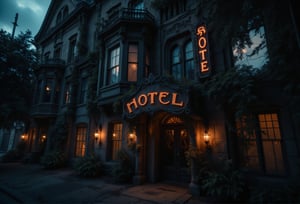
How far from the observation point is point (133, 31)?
956 cm

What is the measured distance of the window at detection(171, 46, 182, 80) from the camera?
29.1ft

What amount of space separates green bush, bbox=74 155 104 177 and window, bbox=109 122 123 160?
2.82ft

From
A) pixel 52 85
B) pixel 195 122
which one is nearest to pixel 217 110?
pixel 195 122

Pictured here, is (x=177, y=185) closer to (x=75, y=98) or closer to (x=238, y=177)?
(x=238, y=177)

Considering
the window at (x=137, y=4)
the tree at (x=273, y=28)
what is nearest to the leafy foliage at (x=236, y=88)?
the tree at (x=273, y=28)

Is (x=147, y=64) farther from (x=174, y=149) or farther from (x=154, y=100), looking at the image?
(x=174, y=149)

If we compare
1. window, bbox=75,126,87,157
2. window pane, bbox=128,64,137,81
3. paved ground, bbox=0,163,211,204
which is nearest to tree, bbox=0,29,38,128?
window, bbox=75,126,87,157

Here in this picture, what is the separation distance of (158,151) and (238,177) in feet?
12.4

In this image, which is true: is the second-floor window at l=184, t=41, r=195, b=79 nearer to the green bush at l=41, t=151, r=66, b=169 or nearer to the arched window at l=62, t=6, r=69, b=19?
the green bush at l=41, t=151, r=66, b=169

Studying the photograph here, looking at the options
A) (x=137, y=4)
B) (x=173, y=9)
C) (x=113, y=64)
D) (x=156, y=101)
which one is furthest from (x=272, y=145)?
(x=137, y=4)

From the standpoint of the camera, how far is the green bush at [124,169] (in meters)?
7.68

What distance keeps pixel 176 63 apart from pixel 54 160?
10.4m

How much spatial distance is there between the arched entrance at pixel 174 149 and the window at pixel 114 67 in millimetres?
4110

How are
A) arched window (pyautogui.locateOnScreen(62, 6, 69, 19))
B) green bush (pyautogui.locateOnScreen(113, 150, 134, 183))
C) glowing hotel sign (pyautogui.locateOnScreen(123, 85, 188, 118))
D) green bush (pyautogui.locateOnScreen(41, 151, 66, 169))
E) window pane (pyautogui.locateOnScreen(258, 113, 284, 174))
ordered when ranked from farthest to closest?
arched window (pyautogui.locateOnScreen(62, 6, 69, 19)) → green bush (pyautogui.locateOnScreen(41, 151, 66, 169)) → green bush (pyautogui.locateOnScreen(113, 150, 134, 183)) → glowing hotel sign (pyautogui.locateOnScreen(123, 85, 188, 118)) → window pane (pyautogui.locateOnScreen(258, 113, 284, 174))
